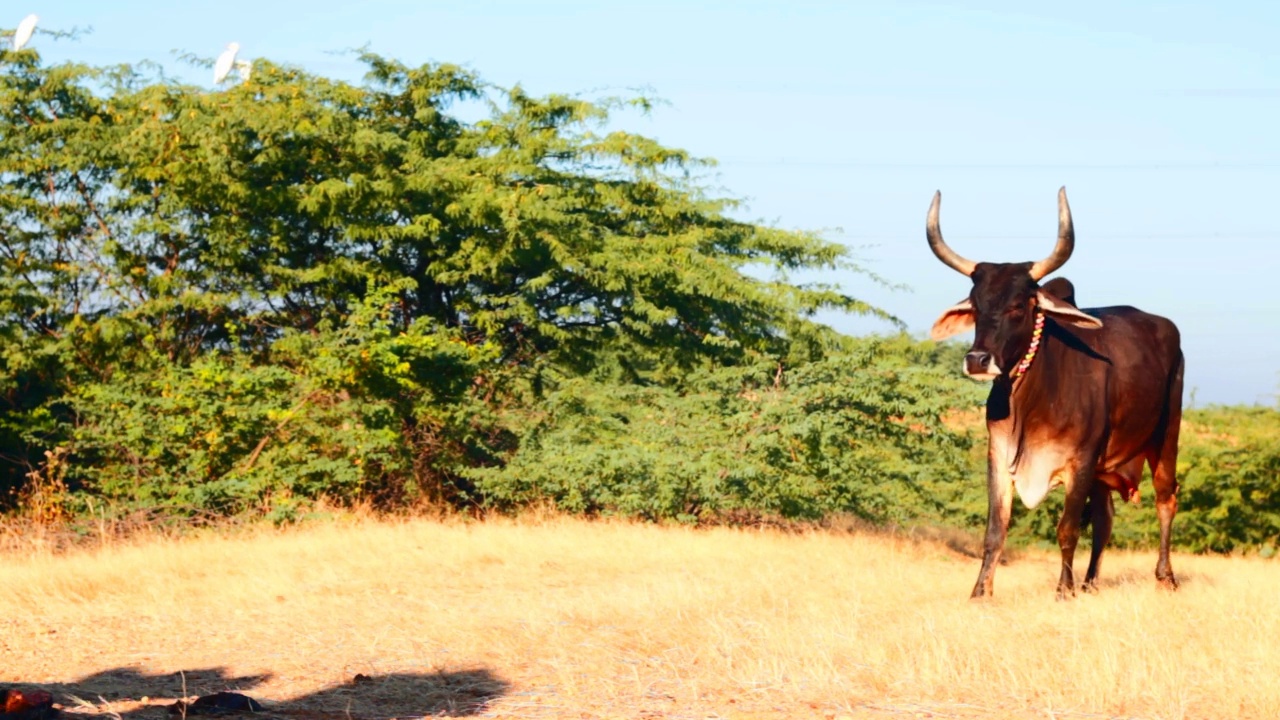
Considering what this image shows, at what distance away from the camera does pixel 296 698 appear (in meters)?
6.29

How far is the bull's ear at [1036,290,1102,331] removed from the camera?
875 cm

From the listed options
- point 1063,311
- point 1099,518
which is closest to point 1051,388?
point 1063,311

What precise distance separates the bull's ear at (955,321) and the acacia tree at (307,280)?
724 centimetres

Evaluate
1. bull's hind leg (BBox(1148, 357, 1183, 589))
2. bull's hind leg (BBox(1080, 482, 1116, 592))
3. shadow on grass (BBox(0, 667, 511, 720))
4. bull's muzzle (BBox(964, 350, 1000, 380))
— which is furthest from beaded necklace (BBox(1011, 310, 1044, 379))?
shadow on grass (BBox(0, 667, 511, 720))

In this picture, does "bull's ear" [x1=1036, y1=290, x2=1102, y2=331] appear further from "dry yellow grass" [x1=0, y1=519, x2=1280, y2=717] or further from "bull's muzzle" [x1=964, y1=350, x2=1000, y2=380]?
"dry yellow grass" [x1=0, y1=519, x2=1280, y2=717]

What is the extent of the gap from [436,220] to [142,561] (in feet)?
21.1

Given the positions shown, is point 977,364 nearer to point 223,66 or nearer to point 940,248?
point 940,248

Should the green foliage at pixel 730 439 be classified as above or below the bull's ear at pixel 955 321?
below

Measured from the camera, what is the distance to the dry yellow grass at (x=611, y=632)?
608 centimetres

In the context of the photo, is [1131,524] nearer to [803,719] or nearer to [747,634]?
[747,634]

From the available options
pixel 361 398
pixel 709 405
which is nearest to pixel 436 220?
pixel 361 398

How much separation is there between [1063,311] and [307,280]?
9.93m

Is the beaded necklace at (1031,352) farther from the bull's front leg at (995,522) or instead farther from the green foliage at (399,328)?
the green foliage at (399,328)

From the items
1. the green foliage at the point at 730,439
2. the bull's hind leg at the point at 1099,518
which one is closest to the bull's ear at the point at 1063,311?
the bull's hind leg at the point at 1099,518
